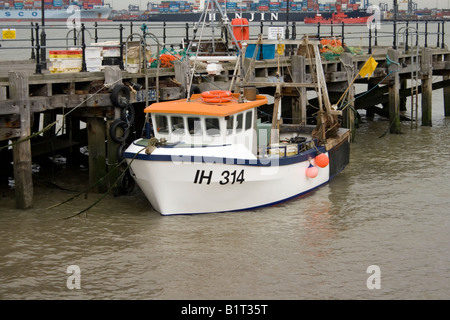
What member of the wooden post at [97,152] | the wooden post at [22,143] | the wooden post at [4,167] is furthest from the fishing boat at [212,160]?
the wooden post at [4,167]

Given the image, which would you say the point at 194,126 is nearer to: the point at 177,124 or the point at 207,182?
the point at 177,124

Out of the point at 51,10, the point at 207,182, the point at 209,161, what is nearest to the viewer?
the point at 209,161

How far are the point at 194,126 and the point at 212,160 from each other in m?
0.91

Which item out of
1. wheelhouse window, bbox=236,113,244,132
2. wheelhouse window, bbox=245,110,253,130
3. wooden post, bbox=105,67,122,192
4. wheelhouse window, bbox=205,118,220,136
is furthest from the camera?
wooden post, bbox=105,67,122,192

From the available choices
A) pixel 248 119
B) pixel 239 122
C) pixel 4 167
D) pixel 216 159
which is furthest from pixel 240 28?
pixel 216 159

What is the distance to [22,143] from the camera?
47.5ft

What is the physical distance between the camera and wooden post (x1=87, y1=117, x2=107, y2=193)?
16172 mm

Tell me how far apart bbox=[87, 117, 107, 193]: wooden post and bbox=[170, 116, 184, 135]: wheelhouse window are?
2192 millimetres

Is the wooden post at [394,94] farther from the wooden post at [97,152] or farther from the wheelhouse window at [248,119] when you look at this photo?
the wooden post at [97,152]

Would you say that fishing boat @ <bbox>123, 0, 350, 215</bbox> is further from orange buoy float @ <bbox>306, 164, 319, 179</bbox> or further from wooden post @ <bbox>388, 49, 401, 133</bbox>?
wooden post @ <bbox>388, 49, 401, 133</bbox>

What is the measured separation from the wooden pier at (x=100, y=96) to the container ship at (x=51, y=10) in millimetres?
92666

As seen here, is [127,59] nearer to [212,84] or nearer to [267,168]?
[212,84]

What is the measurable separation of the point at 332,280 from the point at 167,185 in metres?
3.88

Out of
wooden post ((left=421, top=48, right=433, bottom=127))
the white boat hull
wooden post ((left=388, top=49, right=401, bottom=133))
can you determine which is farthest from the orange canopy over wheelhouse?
wooden post ((left=421, top=48, right=433, bottom=127))
